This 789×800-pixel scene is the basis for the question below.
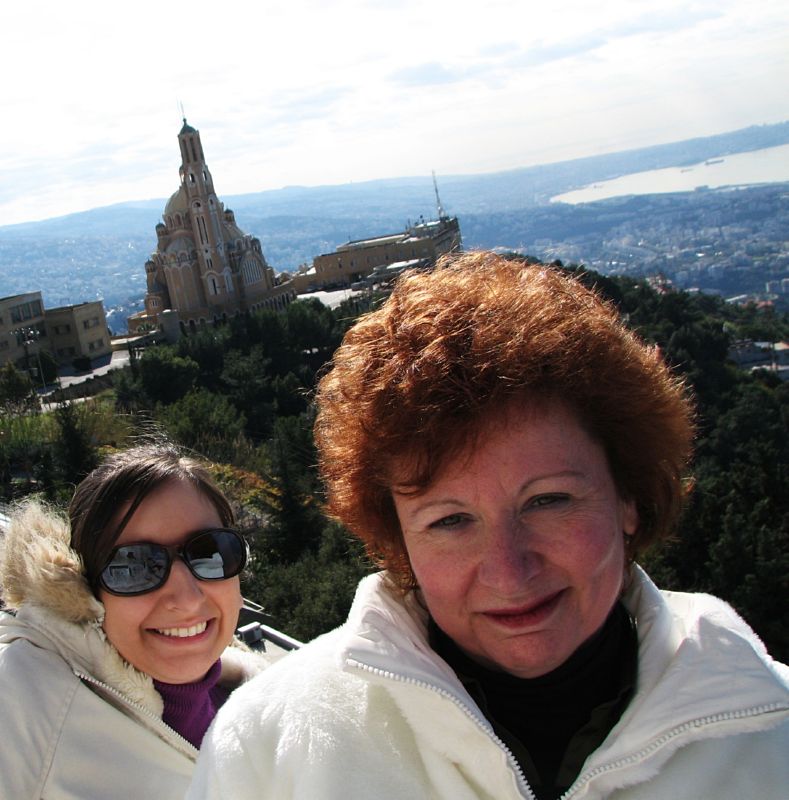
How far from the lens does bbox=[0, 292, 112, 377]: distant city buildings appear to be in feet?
106

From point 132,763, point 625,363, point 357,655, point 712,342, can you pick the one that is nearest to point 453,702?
point 357,655

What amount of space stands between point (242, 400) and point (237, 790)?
83.6 ft

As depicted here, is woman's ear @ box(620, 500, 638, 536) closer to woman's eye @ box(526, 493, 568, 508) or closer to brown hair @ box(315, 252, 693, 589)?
brown hair @ box(315, 252, 693, 589)

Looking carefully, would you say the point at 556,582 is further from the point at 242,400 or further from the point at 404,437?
the point at 242,400

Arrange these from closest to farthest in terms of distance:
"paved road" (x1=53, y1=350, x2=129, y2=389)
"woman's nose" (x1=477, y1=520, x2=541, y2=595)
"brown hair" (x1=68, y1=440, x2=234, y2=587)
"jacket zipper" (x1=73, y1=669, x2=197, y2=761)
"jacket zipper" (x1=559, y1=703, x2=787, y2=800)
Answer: "jacket zipper" (x1=559, y1=703, x2=787, y2=800)
"woman's nose" (x1=477, y1=520, x2=541, y2=595)
"jacket zipper" (x1=73, y1=669, x2=197, y2=761)
"brown hair" (x1=68, y1=440, x2=234, y2=587)
"paved road" (x1=53, y1=350, x2=129, y2=389)

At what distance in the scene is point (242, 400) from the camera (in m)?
26.5

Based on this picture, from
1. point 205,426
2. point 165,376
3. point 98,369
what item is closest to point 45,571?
point 205,426

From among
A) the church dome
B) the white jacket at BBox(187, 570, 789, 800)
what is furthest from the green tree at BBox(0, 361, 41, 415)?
the white jacket at BBox(187, 570, 789, 800)

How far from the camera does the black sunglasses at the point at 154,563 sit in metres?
2.12

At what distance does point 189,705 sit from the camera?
222 centimetres

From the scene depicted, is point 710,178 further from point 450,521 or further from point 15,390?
point 450,521

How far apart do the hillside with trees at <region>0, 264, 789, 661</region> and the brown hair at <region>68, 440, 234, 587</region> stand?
0.92 meters

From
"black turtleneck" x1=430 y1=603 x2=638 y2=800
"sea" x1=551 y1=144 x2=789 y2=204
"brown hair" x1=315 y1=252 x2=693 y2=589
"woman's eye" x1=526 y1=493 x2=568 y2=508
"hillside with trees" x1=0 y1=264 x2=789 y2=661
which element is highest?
"sea" x1=551 y1=144 x2=789 y2=204

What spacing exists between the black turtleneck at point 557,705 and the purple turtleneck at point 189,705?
0.88 metres
